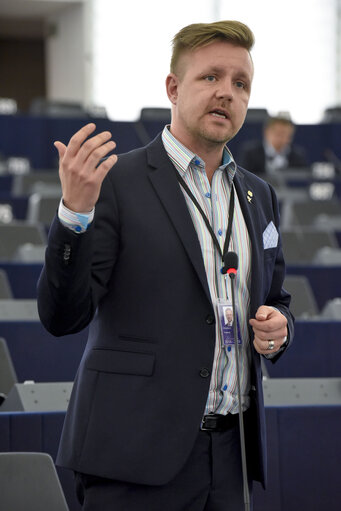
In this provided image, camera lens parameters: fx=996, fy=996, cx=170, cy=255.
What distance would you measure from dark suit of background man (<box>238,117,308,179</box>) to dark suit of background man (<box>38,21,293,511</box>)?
670cm

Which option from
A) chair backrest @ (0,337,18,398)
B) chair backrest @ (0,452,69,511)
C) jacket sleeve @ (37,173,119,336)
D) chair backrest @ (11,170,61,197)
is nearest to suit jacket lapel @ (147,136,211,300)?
jacket sleeve @ (37,173,119,336)

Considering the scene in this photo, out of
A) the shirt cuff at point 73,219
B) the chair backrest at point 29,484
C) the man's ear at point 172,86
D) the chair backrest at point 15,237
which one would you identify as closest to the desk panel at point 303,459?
the chair backrest at point 29,484

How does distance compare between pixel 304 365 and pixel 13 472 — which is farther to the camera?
pixel 304 365

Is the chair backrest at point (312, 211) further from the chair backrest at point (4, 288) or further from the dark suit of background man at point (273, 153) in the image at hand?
the chair backrest at point (4, 288)

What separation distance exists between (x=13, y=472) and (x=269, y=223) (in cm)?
86

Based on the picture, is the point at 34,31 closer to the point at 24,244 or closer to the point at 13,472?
the point at 24,244

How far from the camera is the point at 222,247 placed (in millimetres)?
1941

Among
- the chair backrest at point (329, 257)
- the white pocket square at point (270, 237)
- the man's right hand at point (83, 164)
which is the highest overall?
the chair backrest at point (329, 257)

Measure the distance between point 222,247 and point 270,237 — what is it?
169mm

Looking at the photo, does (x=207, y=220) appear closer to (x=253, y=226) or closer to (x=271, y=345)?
(x=253, y=226)

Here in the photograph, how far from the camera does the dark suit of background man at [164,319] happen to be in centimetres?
181

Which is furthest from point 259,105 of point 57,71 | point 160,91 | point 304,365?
point 304,365

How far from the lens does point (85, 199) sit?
1.72 metres

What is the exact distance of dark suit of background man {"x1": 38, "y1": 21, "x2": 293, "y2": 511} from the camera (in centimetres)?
181
